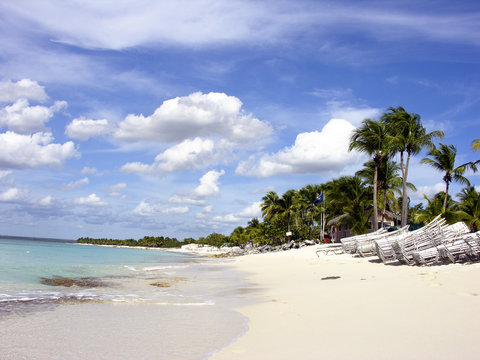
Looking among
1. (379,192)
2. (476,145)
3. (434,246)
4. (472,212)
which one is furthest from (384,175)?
→ (434,246)

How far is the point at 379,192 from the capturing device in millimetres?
40375

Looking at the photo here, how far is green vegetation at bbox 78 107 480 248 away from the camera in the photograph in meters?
27.0

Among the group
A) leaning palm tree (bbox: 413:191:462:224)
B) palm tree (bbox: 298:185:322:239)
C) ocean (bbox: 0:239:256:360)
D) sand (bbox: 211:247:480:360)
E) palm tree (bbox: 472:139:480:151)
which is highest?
palm tree (bbox: 472:139:480:151)

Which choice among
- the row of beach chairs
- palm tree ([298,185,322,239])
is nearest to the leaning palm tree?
the row of beach chairs

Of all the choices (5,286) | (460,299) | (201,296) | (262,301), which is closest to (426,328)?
(460,299)

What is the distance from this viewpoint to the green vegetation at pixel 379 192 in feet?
88.5

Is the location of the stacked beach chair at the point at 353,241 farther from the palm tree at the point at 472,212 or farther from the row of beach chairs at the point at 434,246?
the palm tree at the point at 472,212

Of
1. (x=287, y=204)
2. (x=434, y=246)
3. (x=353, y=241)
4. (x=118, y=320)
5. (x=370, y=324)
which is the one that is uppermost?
(x=287, y=204)

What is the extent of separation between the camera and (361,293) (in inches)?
326

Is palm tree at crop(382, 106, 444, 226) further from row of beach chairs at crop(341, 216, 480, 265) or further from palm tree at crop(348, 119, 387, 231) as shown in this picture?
row of beach chairs at crop(341, 216, 480, 265)

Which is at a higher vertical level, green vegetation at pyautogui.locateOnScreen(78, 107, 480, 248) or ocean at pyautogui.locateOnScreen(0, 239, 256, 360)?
green vegetation at pyautogui.locateOnScreen(78, 107, 480, 248)

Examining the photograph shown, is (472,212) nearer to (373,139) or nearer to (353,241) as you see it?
(373,139)

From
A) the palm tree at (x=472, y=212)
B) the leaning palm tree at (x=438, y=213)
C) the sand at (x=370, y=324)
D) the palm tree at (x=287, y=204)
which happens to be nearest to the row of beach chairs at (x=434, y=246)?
the sand at (x=370, y=324)

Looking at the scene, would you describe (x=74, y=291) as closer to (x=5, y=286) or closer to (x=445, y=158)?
(x=5, y=286)
